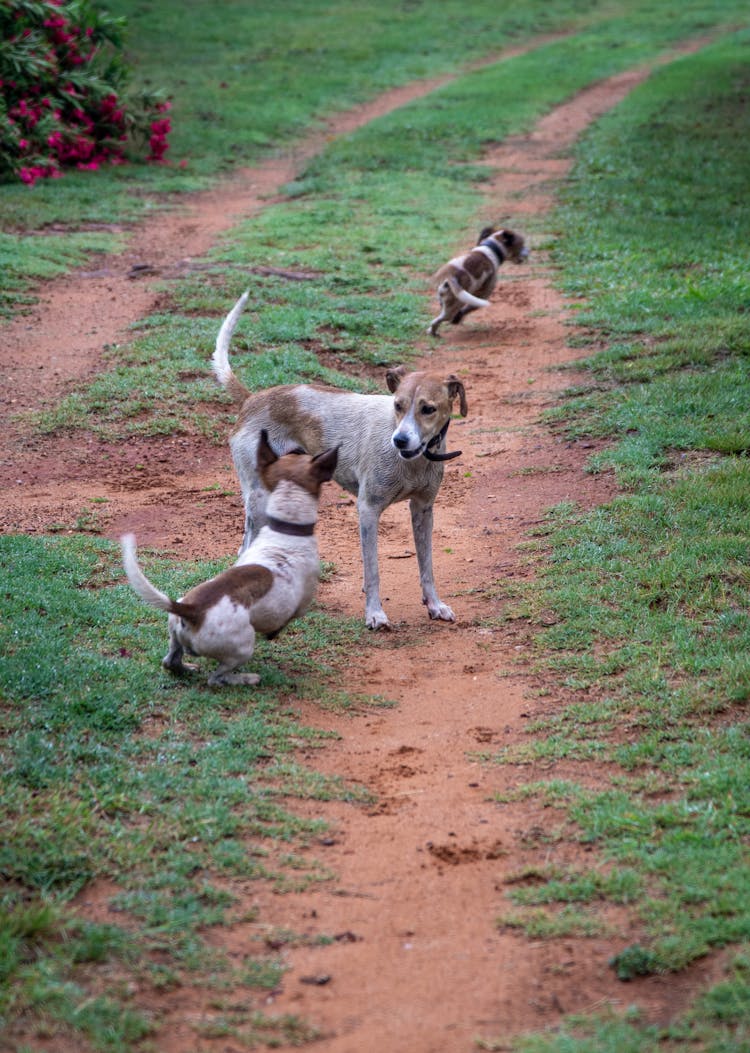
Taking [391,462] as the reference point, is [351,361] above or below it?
below

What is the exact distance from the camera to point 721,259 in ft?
45.4

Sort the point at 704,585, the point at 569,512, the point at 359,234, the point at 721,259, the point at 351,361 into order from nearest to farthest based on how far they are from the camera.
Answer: the point at 704,585
the point at 569,512
the point at 351,361
the point at 721,259
the point at 359,234

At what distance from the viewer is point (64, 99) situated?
18.8 meters

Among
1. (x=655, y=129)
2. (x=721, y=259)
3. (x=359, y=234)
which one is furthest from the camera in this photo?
(x=655, y=129)

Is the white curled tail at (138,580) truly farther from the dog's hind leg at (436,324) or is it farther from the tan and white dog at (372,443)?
the dog's hind leg at (436,324)

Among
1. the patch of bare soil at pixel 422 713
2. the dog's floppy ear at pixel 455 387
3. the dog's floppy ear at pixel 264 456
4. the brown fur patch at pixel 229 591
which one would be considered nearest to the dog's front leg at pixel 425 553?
the patch of bare soil at pixel 422 713

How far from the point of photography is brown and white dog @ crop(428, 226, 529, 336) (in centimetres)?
1218

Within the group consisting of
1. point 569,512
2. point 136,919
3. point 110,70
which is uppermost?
point 110,70

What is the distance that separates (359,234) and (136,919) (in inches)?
511

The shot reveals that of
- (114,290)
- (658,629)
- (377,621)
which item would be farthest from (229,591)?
(114,290)

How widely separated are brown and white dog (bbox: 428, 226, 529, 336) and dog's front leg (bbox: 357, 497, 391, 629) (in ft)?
19.6

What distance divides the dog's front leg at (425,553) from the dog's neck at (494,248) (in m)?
6.79

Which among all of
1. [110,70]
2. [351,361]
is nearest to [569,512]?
[351,361]

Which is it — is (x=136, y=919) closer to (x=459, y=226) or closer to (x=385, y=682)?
(x=385, y=682)
